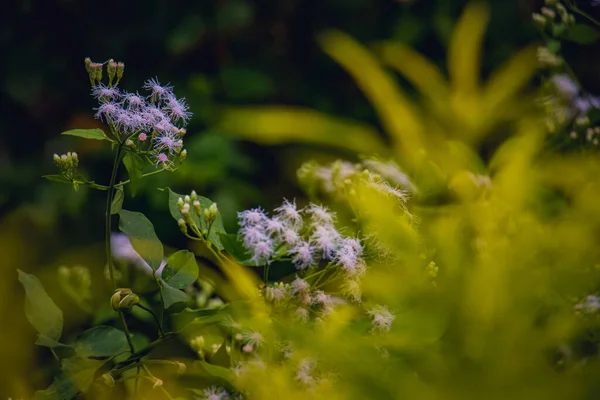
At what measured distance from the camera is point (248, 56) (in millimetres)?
1854

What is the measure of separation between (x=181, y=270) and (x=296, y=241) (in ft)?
0.31

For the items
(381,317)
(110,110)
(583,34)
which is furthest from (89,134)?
Answer: (583,34)

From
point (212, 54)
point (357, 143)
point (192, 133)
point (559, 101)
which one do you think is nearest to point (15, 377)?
point (357, 143)

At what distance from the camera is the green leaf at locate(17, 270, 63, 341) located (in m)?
0.61

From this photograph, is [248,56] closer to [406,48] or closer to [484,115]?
[406,48]

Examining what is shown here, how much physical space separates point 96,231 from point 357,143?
1.11m

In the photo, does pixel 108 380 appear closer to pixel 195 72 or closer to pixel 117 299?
pixel 117 299

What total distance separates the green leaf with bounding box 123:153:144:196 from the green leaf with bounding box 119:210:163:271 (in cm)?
3

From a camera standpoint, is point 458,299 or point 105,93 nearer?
point 458,299

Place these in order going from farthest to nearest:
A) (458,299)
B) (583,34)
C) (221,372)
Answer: (583,34)
(221,372)
(458,299)

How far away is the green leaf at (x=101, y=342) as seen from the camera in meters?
0.62

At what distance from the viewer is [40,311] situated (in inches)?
24.2

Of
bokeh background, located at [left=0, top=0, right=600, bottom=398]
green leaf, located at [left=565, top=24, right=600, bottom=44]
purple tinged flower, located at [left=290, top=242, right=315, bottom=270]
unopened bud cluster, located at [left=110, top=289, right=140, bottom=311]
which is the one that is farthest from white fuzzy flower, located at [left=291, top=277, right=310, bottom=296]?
bokeh background, located at [left=0, top=0, right=600, bottom=398]

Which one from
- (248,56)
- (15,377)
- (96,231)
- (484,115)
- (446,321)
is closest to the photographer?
(446,321)
